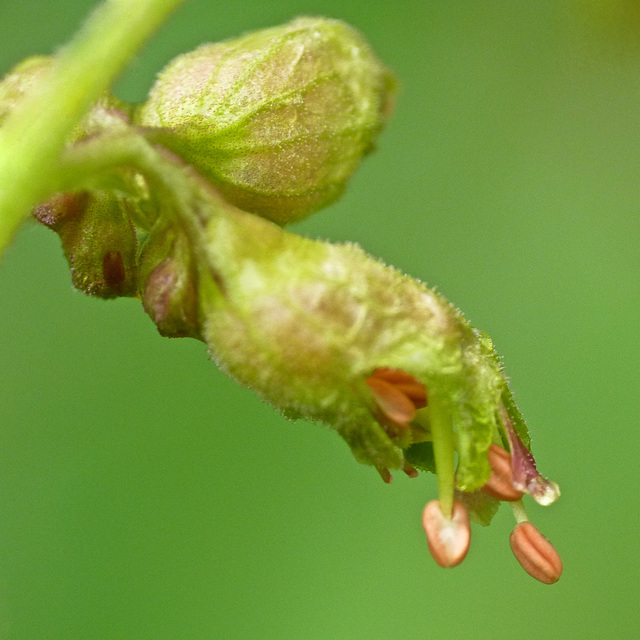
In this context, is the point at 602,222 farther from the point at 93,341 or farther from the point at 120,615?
the point at 120,615

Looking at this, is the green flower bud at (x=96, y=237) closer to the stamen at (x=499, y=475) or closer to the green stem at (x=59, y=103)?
the green stem at (x=59, y=103)

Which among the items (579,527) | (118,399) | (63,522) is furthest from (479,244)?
(63,522)

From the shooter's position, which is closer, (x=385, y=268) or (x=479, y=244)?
(x=385, y=268)

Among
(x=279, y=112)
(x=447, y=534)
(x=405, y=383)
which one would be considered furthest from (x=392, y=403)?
(x=279, y=112)

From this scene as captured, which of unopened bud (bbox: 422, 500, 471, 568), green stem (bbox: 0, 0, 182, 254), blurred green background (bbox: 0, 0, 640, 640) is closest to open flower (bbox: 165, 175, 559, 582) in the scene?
unopened bud (bbox: 422, 500, 471, 568)

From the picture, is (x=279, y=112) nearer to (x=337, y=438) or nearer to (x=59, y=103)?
(x=59, y=103)

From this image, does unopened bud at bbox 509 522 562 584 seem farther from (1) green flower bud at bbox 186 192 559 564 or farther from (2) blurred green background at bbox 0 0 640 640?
(2) blurred green background at bbox 0 0 640 640
